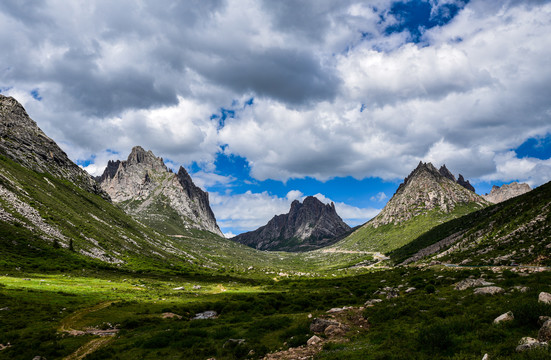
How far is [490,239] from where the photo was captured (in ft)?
322

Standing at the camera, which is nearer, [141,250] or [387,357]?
[387,357]

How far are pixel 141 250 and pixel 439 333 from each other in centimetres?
18747

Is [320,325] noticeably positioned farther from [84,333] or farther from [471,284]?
[84,333]

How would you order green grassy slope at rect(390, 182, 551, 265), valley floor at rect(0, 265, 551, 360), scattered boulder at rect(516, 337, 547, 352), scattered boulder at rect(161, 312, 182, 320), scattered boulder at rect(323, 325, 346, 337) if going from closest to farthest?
scattered boulder at rect(516, 337, 547, 352) < valley floor at rect(0, 265, 551, 360) < scattered boulder at rect(323, 325, 346, 337) < scattered boulder at rect(161, 312, 182, 320) < green grassy slope at rect(390, 182, 551, 265)

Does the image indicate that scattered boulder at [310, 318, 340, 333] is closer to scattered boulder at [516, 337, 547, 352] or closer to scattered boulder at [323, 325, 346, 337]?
scattered boulder at [323, 325, 346, 337]

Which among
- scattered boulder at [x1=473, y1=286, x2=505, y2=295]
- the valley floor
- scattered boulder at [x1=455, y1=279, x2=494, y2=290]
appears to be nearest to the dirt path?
the valley floor

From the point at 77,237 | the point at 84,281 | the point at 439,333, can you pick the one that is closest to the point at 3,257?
the point at 84,281

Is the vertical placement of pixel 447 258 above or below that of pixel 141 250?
below

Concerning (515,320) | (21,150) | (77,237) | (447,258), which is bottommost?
(447,258)

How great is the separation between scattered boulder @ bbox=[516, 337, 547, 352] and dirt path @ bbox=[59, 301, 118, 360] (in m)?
37.3

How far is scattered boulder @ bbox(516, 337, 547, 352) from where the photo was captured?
42.5 ft

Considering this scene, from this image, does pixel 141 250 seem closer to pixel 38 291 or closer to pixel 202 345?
pixel 38 291

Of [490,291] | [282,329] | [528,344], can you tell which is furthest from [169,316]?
[528,344]

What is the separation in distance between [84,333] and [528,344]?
157 feet
